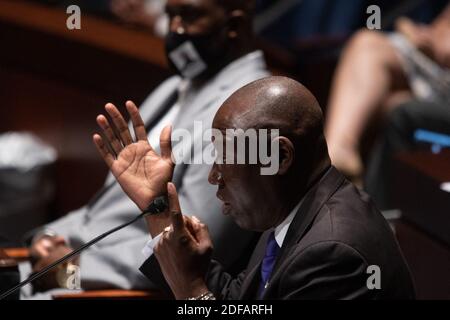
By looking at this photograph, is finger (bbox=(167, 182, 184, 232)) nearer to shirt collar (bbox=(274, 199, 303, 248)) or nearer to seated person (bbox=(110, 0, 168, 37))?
shirt collar (bbox=(274, 199, 303, 248))

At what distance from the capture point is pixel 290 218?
1.18 meters

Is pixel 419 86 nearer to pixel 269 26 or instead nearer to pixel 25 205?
pixel 269 26

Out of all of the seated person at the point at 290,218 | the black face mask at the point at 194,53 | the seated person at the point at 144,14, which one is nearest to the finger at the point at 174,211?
the seated person at the point at 290,218

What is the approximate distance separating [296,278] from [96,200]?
751 mm

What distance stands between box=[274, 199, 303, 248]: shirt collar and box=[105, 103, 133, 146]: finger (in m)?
0.26

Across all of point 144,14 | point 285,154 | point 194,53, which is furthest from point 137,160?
point 144,14

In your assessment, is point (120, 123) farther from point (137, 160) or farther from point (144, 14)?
point (144, 14)

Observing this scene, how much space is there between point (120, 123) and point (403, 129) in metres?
1.10

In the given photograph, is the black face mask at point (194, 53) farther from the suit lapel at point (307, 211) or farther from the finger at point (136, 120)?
the suit lapel at point (307, 211)

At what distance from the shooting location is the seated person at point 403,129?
219 cm

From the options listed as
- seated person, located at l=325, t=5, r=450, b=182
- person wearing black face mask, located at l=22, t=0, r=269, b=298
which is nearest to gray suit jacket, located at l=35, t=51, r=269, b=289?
person wearing black face mask, located at l=22, t=0, r=269, b=298
